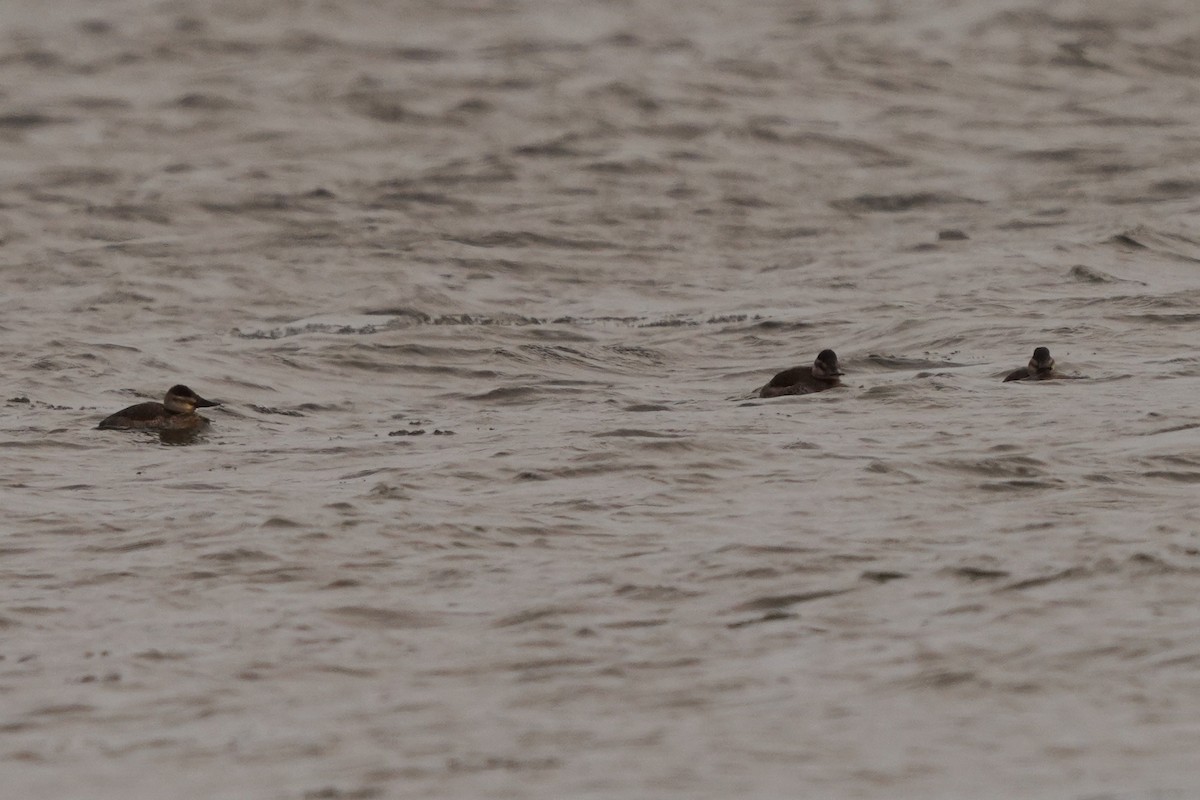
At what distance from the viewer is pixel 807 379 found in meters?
16.1

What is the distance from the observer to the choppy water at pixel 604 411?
8.15 meters

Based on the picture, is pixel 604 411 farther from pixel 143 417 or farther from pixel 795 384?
pixel 143 417

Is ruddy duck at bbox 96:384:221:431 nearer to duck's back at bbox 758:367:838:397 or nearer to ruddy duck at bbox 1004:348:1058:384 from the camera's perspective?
duck's back at bbox 758:367:838:397

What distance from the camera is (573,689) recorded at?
855 centimetres

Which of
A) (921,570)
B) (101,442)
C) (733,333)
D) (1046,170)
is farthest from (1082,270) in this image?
(921,570)

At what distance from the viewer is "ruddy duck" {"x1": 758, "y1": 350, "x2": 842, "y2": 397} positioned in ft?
52.2

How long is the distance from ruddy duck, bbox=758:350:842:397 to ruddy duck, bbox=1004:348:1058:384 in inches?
52.7

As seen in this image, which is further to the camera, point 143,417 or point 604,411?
point 604,411

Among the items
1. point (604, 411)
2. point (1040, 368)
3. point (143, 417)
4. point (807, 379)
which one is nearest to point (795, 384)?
point (807, 379)

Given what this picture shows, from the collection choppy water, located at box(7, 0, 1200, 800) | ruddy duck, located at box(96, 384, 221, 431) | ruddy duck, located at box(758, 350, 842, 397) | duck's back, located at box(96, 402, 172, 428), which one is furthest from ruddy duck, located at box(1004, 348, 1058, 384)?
duck's back, located at box(96, 402, 172, 428)

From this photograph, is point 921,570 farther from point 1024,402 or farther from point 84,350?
point 84,350

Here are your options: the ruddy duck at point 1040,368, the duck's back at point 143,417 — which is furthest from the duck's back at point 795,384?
the duck's back at point 143,417

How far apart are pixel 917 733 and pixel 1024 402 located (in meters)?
7.35

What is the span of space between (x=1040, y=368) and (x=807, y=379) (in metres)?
1.76
